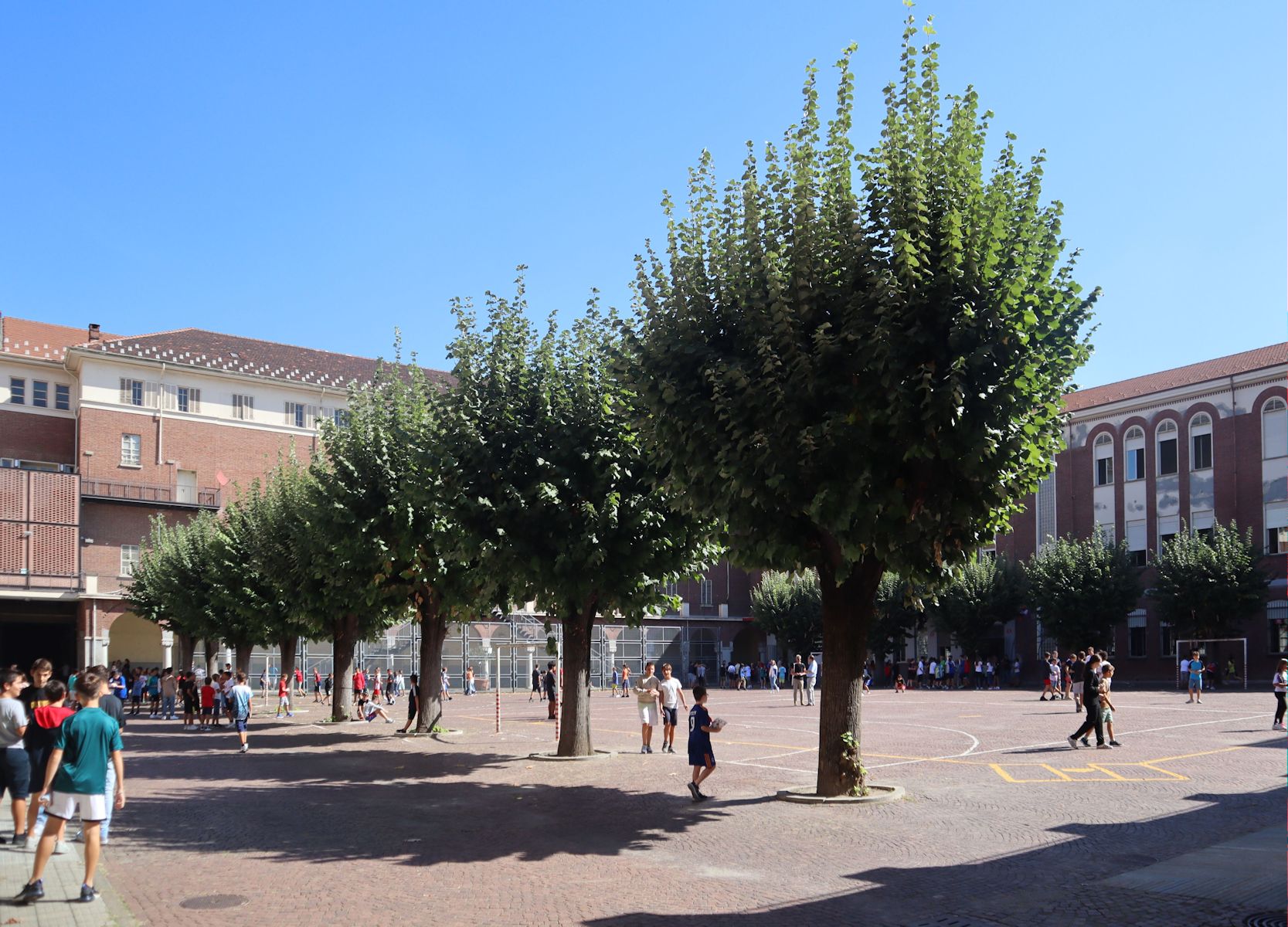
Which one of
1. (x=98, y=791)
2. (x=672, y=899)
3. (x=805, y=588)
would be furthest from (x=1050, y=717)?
(x=805, y=588)

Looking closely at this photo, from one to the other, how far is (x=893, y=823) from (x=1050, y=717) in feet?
63.5

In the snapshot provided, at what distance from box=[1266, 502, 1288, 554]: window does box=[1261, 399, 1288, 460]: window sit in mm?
2306

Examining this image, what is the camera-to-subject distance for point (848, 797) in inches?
576

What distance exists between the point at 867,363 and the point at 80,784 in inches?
356

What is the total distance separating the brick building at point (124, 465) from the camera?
60.8 m

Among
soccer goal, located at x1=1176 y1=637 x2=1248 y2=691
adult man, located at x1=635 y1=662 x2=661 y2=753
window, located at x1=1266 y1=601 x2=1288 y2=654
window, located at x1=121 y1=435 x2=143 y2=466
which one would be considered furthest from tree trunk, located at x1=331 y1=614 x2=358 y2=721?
window, located at x1=1266 y1=601 x2=1288 y2=654

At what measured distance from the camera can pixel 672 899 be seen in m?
9.52

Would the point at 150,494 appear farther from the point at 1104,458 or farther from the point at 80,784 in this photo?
the point at 80,784

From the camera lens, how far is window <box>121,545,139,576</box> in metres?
65.0

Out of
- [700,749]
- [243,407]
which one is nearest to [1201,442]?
[700,749]

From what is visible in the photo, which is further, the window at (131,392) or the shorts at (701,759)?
the window at (131,392)

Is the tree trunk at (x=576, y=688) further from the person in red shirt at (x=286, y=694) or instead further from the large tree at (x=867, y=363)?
the person in red shirt at (x=286, y=694)

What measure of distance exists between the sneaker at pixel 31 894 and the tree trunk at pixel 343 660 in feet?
76.6

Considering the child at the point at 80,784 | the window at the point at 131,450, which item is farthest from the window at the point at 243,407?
the child at the point at 80,784
